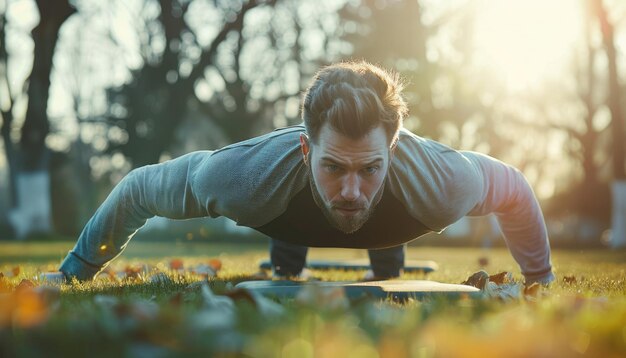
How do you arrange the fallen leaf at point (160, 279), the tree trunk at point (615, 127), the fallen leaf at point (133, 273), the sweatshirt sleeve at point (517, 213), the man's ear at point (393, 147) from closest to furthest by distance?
1. the man's ear at point (393, 147)
2. the fallen leaf at point (160, 279)
3. the sweatshirt sleeve at point (517, 213)
4. the fallen leaf at point (133, 273)
5. the tree trunk at point (615, 127)

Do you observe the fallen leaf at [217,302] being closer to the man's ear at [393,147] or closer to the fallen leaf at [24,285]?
the fallen leaf at [24,285]

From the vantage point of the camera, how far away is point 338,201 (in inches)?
152

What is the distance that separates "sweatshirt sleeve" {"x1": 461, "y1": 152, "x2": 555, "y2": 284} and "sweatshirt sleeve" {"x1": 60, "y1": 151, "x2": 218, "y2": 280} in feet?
6.22

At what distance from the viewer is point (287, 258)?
6.10 metres

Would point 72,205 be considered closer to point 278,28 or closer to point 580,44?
point 278,28

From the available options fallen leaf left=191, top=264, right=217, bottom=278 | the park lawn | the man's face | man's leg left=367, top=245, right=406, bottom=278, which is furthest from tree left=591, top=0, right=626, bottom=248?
the park lawn

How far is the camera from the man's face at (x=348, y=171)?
375cm

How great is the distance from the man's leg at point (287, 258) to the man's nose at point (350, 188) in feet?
7.55

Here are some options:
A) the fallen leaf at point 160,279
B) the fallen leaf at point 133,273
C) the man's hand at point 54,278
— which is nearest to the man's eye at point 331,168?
the fallen leaf at point 160,279

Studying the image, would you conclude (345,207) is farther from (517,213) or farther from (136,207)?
(517,213)

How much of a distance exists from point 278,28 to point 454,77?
695 cm

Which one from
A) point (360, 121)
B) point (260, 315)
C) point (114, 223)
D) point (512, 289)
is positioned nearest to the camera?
point (260, 315)

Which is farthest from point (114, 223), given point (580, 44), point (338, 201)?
point (580, 44)

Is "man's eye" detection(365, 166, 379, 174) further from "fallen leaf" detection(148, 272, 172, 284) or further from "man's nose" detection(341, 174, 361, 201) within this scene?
"fallen leaf" detection(148, 272, 172, 284)
